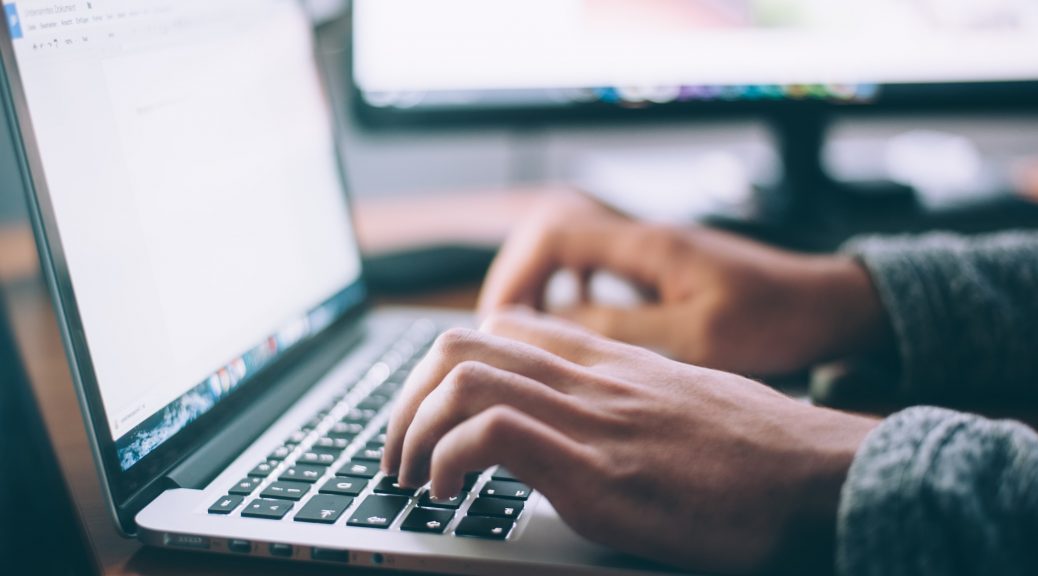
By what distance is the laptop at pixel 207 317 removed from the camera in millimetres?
345

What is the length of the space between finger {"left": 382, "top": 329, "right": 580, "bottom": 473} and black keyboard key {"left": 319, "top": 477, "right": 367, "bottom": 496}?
14mm

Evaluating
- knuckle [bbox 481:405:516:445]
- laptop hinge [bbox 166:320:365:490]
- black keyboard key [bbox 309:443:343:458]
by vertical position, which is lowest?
black keyboard key [bbox 309:443:343:458]

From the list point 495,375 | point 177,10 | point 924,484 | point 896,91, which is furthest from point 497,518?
point 896,91

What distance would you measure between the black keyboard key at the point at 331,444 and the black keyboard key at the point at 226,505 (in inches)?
2.3

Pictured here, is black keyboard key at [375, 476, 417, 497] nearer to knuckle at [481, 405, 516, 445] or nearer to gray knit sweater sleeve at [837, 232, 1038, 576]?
knuckle at [481, 405, 516, 445]

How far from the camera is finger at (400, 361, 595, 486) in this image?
344 mm

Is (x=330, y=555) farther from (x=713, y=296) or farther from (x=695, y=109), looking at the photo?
(x=695, y=109)

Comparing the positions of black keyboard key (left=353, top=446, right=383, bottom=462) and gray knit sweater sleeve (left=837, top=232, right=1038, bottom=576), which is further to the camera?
black keyboard key (left=353, top=446, right=383, bottom=462)

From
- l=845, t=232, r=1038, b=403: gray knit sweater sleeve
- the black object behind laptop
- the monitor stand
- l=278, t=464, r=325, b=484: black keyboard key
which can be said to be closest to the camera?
the black object behind laptop

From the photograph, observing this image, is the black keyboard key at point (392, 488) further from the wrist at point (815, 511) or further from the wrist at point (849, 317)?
the wrist at point (849, 317)

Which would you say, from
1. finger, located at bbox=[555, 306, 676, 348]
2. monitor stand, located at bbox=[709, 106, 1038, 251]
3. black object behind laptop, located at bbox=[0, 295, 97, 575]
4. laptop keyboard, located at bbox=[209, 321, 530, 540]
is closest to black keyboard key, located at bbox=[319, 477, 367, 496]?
laptop keyboard, located at bbox=[209, 321, 530, 540]

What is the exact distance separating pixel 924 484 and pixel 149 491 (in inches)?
12.2

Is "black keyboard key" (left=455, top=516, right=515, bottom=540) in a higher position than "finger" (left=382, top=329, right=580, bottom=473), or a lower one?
lower

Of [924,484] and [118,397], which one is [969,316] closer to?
[924,484]
